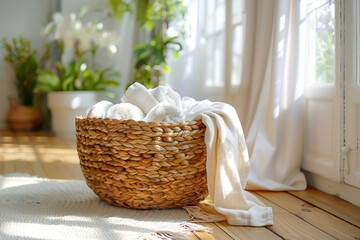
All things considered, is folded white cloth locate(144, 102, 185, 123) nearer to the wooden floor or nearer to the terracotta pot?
the wooden floor

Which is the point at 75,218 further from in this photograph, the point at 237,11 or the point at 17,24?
the point at 17,24

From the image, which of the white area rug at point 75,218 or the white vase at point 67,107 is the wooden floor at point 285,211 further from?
the white vase at point 67,107

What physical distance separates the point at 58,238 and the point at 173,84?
261 centimetres

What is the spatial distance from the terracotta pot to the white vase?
0.67 m

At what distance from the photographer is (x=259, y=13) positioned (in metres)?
2.57

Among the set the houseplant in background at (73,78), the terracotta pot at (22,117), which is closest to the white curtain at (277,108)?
the houseplant in background at (73,78)

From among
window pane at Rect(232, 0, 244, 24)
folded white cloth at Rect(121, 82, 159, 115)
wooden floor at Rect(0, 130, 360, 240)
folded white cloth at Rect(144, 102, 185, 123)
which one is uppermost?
window pane at Rect(232, 0, 244, 24)

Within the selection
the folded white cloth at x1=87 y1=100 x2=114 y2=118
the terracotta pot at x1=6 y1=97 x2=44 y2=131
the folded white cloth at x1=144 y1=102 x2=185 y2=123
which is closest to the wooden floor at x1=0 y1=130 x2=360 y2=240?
the folded white cloth at x1=144 y1=102 x2=185 y2=123

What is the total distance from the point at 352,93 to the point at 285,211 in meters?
0.53

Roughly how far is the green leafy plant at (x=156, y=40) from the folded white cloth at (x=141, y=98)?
1.90 metres

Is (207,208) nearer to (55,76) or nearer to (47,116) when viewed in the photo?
(55,76)

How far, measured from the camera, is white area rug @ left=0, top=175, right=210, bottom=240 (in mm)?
1522

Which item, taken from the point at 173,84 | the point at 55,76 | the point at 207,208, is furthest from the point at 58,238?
the point at 55,76

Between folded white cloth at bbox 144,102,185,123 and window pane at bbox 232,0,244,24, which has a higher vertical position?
window pane at bbox 232,0,244,24
